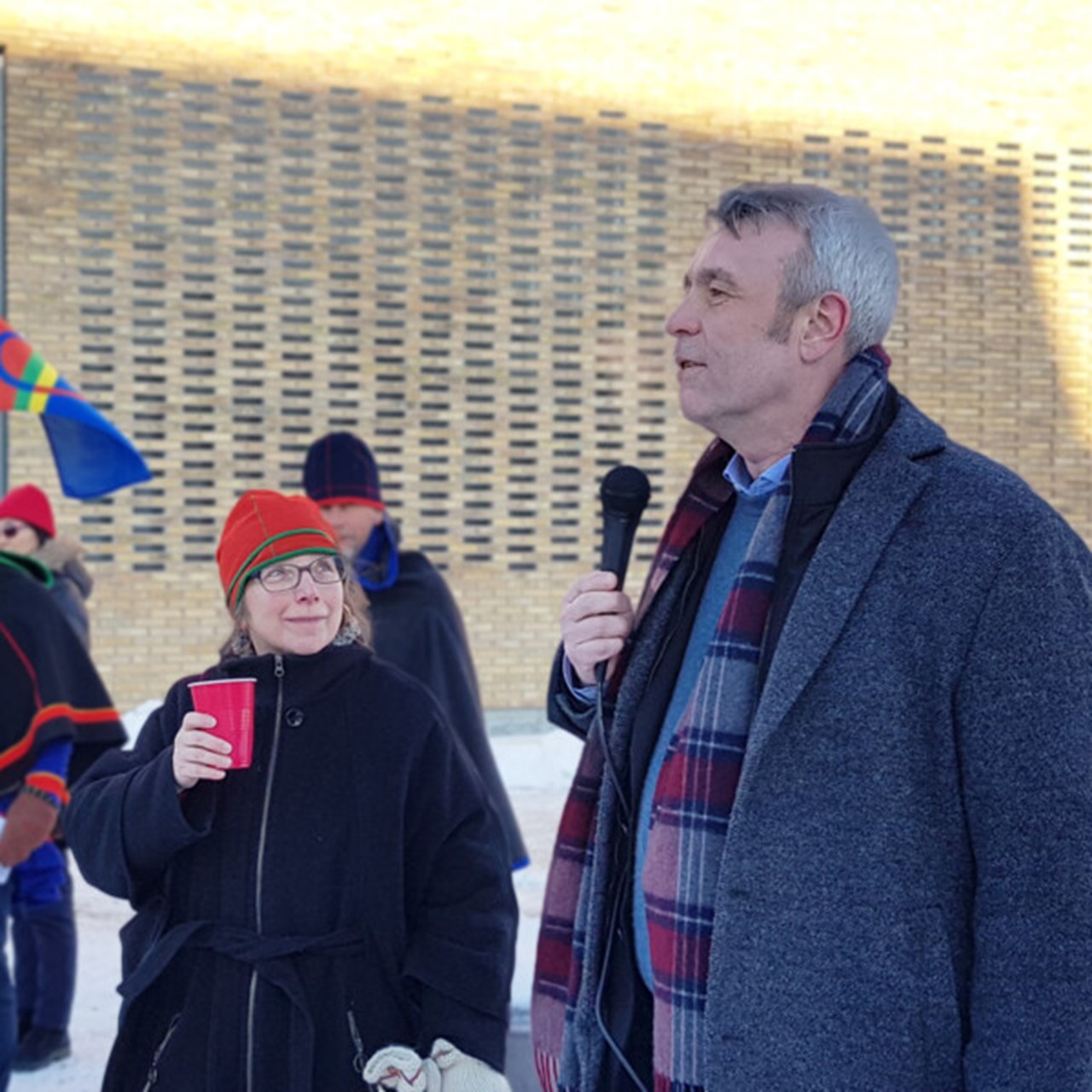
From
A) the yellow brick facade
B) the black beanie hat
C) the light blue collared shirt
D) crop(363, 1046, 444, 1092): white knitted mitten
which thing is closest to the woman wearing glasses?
crop(363, 1046, 444, 1092): white knitted mitten

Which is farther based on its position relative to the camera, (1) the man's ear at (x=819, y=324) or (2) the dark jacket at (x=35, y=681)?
(2) the dark jacket at (x=35, y=681)

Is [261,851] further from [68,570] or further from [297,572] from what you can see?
[68,570]

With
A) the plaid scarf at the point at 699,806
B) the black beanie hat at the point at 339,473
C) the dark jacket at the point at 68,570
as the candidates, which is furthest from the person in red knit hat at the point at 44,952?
the plaid scarf at the point at 699,806

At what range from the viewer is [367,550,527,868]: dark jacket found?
207 inches

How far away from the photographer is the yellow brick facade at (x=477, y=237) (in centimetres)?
1312

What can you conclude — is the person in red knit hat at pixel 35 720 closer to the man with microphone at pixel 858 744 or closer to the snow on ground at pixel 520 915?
the snow on ground at pixel 520 915

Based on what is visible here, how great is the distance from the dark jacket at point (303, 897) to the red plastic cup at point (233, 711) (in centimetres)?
16

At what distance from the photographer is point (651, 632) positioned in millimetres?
2172

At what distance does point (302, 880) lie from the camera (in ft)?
8.53

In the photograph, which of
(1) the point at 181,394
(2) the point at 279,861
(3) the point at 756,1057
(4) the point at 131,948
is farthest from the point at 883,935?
(1) the point at 181,394

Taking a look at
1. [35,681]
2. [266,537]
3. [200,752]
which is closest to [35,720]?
[35,681]

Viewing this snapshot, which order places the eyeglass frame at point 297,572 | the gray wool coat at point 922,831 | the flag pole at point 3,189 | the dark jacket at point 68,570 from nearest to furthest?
1. the gray wool coat at point 922,831
2. the eyeglass frame at point 297,572
3. the dark jacket at point 68,570
4. the flag pole at point 3,189

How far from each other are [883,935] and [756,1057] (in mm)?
207

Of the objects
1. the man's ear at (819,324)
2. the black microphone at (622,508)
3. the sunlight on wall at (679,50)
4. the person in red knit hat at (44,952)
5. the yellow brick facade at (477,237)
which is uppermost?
the sunlight on wall at (679,50)
